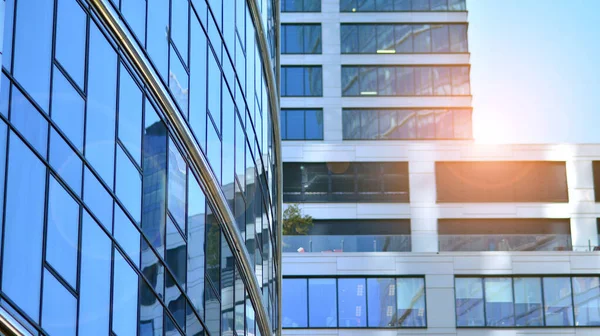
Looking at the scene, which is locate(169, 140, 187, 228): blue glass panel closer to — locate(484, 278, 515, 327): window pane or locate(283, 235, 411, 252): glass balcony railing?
locate(283, 235, 411, 252): glass balcony railing

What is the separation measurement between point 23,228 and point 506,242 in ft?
126

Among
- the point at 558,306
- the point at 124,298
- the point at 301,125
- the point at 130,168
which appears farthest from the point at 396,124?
the point at 124,298

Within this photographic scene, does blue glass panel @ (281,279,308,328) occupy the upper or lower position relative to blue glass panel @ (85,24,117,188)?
lower

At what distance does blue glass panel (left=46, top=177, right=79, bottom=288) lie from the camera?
12375 millimetres

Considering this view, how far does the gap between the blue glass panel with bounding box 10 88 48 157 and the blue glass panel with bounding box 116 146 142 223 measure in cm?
235

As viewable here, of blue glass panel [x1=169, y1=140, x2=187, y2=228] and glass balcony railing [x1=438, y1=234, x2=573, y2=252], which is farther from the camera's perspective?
glass balcony railing [x1=438, y1=234, x2=573, y2=252]

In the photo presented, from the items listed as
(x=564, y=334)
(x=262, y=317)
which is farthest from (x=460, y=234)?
(x=262, y=317)

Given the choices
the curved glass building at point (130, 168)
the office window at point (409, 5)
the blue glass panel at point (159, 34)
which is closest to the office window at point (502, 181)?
the office window at point (409, 5)

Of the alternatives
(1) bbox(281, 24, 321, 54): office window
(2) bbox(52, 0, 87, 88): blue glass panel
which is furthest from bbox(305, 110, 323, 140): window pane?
(2) bbox(52, 0, 87, 88): blue glass panel

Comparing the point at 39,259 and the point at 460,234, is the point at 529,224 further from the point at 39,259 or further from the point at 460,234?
the point at 39,259

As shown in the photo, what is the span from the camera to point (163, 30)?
1712 centimetres

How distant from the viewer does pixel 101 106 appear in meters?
14.1

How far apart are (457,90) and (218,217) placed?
4176cm

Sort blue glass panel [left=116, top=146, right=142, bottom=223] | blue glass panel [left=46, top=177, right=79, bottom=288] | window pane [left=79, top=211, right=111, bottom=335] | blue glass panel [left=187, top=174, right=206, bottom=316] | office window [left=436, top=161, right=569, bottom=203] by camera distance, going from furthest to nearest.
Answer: office window [left=436, top=161, right=569, bottom=203] < blue glass panel [left=187, top=174, right=206, bottom=316] < blue glass panel [left=116, top=146, right=142, bottom=223] < window pane [left=79, top=211, right=111, bottom=335] < blue glass panel [left=46, top=177, right=79, bottom=288]
